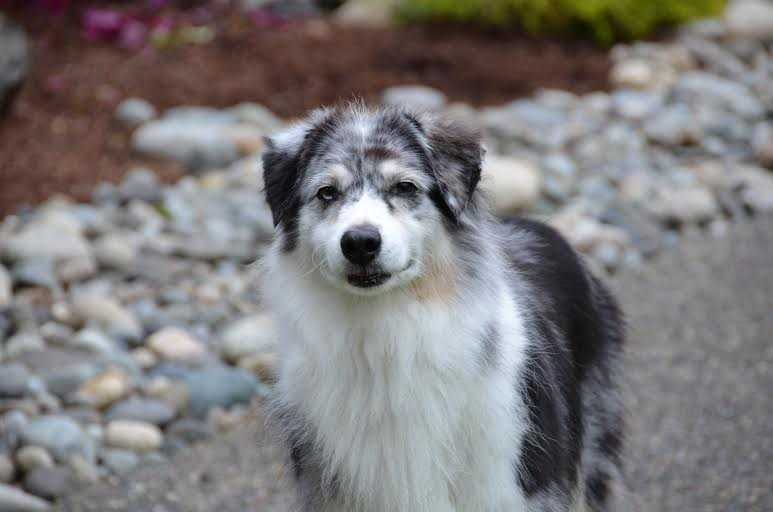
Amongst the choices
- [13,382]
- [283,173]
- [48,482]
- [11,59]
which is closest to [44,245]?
[13,382]

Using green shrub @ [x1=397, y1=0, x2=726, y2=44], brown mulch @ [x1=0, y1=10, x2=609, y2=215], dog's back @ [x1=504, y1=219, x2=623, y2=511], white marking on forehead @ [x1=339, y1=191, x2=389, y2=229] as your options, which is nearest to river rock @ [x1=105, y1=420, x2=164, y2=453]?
dog's back @ [x1=504, y1=219, x2=623, y2=511]

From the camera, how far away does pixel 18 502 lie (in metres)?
4.35

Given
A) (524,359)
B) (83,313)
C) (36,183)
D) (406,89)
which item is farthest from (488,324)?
(406,89)

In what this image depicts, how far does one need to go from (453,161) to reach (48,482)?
8.31 ft

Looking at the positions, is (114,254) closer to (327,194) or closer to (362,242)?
(327,194)

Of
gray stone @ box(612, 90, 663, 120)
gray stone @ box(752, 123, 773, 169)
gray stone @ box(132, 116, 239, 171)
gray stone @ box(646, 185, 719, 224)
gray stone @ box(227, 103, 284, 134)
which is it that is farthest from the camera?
gray stone @ box(612, 90, 663, 120)

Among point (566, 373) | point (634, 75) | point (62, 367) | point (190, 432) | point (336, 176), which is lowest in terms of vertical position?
point (190, 432)

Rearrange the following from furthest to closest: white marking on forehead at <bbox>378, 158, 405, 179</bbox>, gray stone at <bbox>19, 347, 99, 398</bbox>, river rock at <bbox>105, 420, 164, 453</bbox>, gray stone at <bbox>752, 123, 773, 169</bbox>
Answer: gray stone at <bbox>752, 123, 773, 169</bbox> < gray stone at <bbox>19, 347, 99, 398</bbox> < river rock at <bbox>105, 420, 164, 453</bbox> < white marking on forehead at <bbox>378, 158, 405, 179</bbox>

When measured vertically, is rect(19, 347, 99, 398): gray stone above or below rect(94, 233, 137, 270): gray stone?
below

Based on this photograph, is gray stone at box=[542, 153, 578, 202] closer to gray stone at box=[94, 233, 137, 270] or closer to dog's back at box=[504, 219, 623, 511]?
gray stone at box=[94, 233, 137, 270]

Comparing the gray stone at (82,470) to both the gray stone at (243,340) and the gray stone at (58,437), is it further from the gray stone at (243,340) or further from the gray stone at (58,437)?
the gray stone at (243,340)

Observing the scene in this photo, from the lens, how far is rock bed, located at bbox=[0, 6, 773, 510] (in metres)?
5.05

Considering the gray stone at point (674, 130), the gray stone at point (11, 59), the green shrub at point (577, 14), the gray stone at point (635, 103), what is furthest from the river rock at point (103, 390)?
the green shrub at point (577, 14)

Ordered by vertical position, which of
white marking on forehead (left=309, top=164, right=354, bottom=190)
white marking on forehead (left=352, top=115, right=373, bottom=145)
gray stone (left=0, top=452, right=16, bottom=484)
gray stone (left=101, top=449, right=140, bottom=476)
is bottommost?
gray stone (left=101, top=449, right=140, bottom=476)
